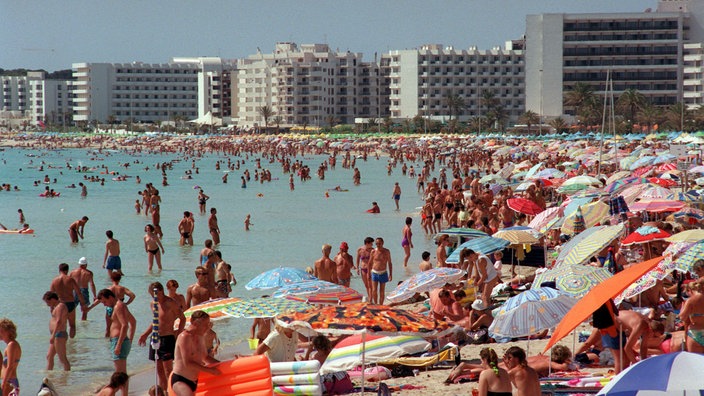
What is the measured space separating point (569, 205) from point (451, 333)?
20.6ft

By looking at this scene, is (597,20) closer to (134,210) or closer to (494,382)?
Answer: (134,210)

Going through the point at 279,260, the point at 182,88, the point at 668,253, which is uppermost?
the point at 182,88

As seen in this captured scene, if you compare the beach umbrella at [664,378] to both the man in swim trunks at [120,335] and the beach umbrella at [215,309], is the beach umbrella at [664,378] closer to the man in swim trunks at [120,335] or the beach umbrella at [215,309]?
the beach umbrella at [215,309]

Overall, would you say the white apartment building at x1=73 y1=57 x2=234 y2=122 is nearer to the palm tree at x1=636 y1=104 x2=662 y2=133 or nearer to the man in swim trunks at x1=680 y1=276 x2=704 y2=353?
the palm tree at x1=636 y1=104 x2=662 y2=133

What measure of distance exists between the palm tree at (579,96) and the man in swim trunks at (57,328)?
79223 millimetres

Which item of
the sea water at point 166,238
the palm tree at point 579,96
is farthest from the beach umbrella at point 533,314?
the palm tree at point 579,96

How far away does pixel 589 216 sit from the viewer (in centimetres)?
1528

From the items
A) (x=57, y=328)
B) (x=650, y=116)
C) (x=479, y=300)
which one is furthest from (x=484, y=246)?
(x=650, y=116)

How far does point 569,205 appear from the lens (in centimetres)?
1608

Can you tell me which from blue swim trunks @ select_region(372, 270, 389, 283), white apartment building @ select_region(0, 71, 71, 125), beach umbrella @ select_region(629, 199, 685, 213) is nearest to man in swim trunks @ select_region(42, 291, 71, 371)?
blue swim trunks @ select_region(372, 270, 389, 283)

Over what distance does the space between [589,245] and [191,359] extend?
5313 millimetres

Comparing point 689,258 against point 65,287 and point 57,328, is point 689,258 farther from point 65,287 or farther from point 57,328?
point 65,287

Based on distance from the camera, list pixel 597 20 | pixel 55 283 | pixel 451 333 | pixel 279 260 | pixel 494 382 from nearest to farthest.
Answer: pixel 494 382
pixel 451 333
pixel 55 283
pixel 279 260
pixel 597 20

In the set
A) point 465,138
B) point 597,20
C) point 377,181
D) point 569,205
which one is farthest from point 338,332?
point 597,20
